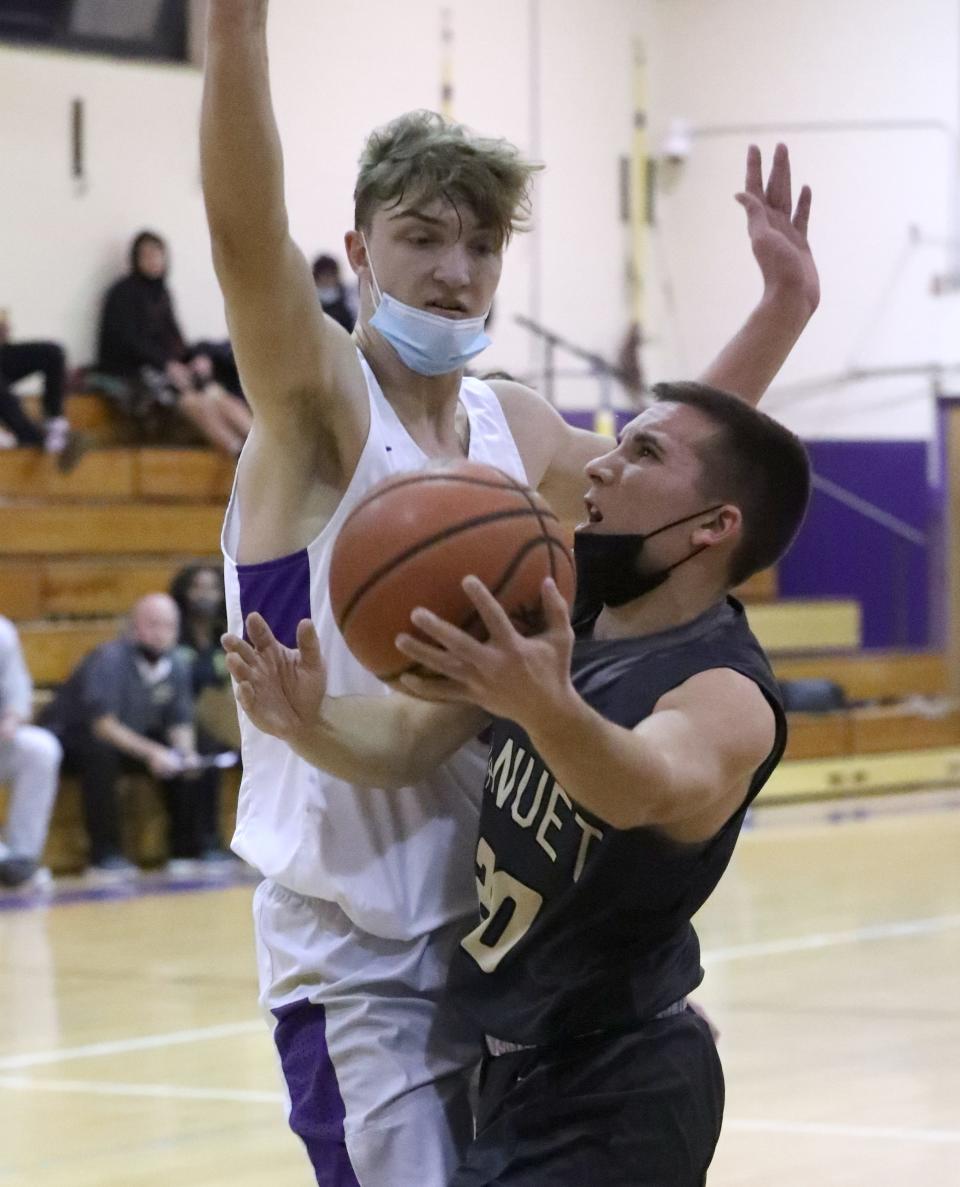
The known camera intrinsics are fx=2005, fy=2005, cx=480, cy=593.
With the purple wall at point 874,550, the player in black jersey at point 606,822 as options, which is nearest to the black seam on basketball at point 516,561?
the player in black jersey at point 606,822

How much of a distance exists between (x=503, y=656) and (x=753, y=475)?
2.57ft

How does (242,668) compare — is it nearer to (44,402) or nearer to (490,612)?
(490,612)

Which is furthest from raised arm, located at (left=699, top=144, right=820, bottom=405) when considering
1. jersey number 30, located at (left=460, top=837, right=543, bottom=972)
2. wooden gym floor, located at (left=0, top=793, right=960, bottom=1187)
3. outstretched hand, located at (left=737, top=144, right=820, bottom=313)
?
wooden gym floor, located at (left=0, top=793, right=960, bottom=1187)

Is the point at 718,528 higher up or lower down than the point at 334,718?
higher up

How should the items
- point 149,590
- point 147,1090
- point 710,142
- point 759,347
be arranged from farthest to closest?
point 710,142 → point 149,590 → point 147,1090 → point 759,347

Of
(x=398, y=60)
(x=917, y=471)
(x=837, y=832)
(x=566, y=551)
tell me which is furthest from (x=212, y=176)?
(x=917, y=471)

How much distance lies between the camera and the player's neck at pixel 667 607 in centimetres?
272

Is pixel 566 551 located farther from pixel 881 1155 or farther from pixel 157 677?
pixel 157 677

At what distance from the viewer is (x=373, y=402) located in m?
Answer: 2.87

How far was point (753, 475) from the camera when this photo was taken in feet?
8.93

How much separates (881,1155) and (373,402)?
285 centimetres

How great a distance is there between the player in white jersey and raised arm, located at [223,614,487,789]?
12 cm

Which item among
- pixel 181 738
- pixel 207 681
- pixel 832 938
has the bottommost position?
pixel 832 938

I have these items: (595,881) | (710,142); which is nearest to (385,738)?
(595,881)
